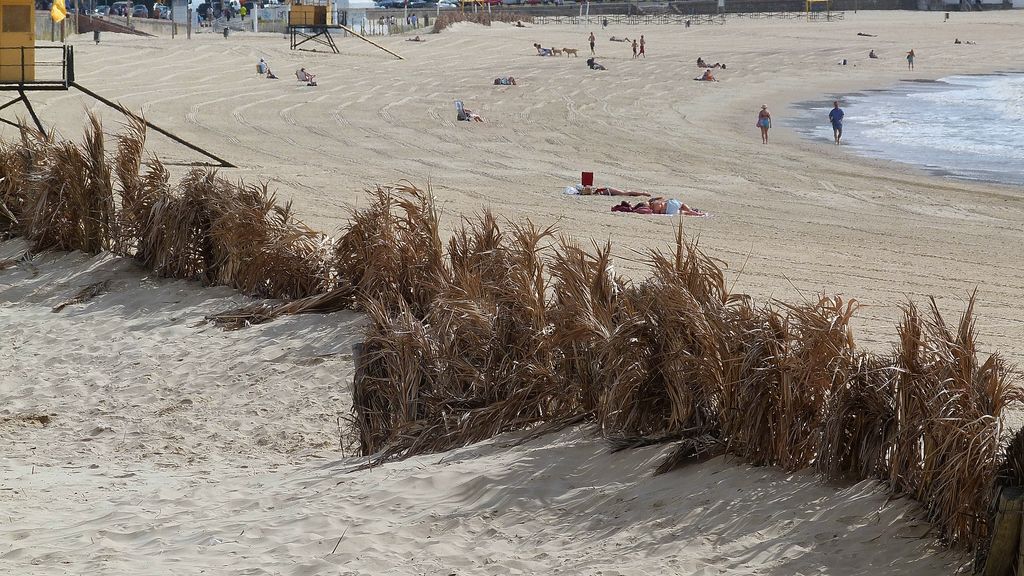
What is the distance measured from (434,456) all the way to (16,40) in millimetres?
14156

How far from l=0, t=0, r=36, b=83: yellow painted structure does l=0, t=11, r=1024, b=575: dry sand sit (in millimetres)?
2541

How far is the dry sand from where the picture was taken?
4422mm

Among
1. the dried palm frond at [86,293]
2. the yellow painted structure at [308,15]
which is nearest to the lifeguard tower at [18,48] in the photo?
the dried palm frond at [86,293]

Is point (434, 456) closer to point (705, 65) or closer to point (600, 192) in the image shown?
point (600, 192)

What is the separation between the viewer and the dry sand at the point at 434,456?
174 inches

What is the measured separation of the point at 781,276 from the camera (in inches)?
416

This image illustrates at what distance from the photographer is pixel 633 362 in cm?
536

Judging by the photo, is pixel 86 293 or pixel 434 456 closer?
pixel 434 456

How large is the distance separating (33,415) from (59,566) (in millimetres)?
3347

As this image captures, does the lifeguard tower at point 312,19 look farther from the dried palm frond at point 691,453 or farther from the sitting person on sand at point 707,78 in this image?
the dried palm frond at point 691,453

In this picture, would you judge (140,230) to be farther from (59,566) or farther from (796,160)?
(796,160)

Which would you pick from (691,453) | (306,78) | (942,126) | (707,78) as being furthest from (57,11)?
(691,453)

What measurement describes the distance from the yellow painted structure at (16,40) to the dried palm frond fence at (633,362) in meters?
9.34

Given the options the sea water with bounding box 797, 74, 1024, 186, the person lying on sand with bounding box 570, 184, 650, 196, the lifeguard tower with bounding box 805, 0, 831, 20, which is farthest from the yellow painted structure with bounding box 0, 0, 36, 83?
the lifeguard tower with bounding box 805, 0, 831, 20
